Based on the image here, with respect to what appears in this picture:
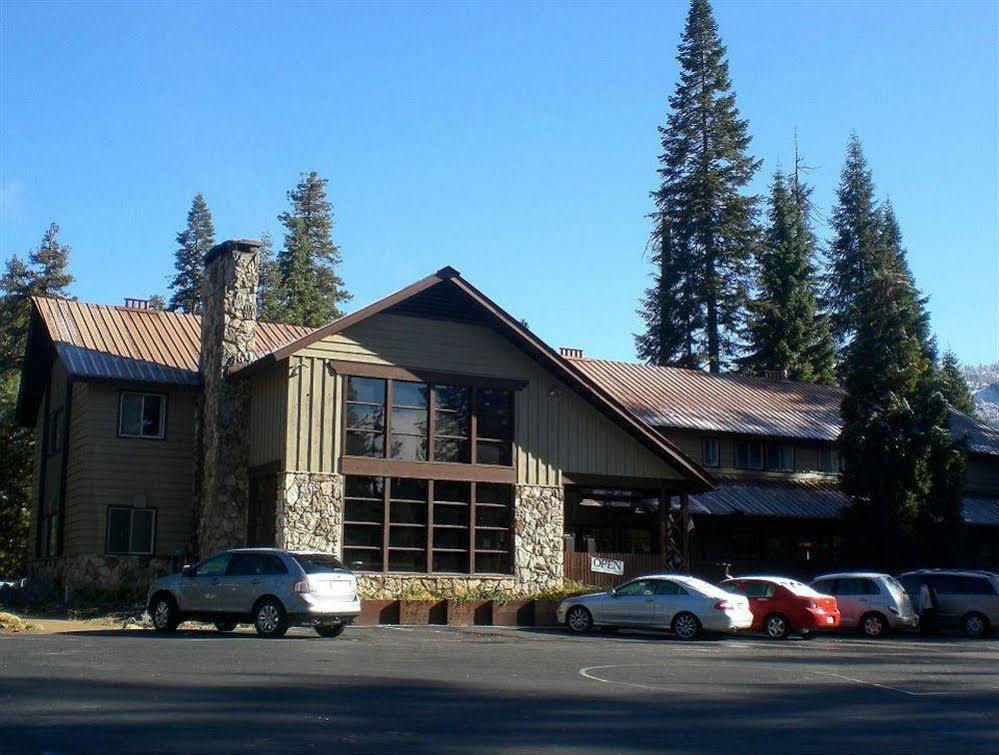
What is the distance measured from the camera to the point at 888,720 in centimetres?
1300

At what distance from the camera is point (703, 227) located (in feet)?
202

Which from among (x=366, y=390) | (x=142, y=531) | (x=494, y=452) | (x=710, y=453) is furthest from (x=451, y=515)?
(x=710, y=453)

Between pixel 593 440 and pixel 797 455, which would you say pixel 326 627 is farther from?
pixel 797 455

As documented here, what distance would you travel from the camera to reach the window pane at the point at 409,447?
101 ft

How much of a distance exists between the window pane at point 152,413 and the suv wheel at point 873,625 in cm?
1847

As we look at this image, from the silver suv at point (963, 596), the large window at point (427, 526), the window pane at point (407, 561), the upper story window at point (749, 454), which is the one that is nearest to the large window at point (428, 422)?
the large window at point (427, 526)

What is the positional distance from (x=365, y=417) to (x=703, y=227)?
1375 inches

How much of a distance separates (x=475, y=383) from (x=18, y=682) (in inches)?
752

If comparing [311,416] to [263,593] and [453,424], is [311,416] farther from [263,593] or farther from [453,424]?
[263,593]

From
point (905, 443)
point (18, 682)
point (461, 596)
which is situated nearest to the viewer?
point (18, 682)

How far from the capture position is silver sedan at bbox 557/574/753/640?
81.9 ft

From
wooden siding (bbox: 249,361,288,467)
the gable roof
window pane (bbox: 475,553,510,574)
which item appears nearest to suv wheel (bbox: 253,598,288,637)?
wooden siding (bbox: 249,361,288,467)

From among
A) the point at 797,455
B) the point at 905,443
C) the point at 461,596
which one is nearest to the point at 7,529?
the point at 461,596

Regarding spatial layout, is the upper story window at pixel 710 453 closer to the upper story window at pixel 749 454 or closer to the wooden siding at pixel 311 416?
the upper story window at pixel 749 454
